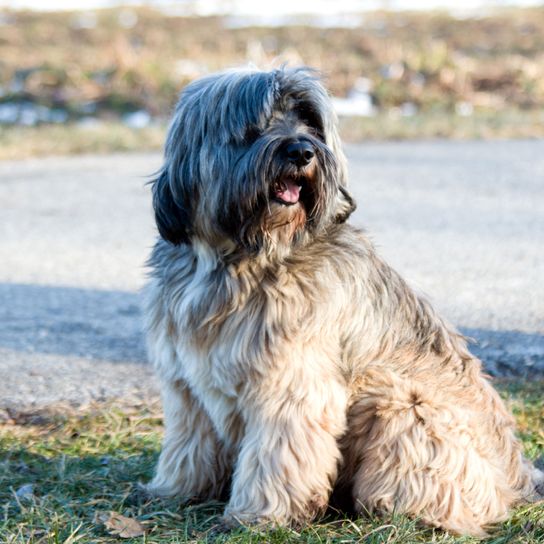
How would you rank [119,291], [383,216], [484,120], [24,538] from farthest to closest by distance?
[484,120] < [383,216] < [119,291] < [24,538]

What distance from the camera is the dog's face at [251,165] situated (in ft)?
11.8

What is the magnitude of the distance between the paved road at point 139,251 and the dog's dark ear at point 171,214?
3.44 ft

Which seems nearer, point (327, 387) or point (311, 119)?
point (327, 387)

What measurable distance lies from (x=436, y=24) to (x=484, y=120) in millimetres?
19504

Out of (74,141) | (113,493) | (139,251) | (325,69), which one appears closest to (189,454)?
(113,493)

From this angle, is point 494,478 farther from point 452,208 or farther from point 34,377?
point 452,208

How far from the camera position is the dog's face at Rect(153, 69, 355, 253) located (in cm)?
361

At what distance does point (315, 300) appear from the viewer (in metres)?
3.73

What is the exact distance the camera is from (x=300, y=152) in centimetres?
356

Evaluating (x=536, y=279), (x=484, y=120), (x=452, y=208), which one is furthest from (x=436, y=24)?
(x=536, y=279)

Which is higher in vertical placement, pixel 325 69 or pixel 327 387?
pixel 325 69

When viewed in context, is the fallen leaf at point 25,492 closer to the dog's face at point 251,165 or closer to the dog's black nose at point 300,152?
the dog's face at point 251,165

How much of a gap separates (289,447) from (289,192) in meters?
0.95

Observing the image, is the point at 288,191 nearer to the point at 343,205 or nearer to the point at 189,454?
the point at 343,205
